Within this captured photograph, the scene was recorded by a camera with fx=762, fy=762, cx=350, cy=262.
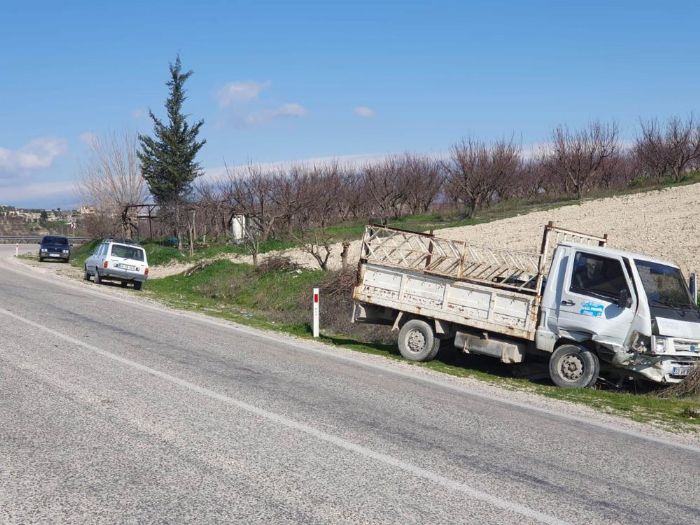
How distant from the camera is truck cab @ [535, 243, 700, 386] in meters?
10.7

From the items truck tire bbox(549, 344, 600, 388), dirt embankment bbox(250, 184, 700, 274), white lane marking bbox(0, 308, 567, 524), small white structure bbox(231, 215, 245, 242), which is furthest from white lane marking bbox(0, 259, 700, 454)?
small white structure bbox(231, 215, 245, 242)

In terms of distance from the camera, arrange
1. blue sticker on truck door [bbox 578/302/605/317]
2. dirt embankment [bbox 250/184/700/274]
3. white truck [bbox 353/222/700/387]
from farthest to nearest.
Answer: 1. dirt embankment [bbox 250/184/700/274]
2. blue sticker on truck door [bbox 578/302/605/317]
3. white truck [bbox 353/222/700/387]

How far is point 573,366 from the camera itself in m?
11.3

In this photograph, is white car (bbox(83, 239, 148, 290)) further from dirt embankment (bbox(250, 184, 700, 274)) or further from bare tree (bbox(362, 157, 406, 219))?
bare tree (bbox(362, 157, 406, 219))

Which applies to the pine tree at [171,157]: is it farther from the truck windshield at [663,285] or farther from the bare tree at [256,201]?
the truck windshield at [663,285]

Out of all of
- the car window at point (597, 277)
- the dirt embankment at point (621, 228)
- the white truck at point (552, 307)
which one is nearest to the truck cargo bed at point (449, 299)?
the white truck at point (552, 307)

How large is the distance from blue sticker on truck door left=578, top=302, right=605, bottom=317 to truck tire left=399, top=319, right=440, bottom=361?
8.65ft

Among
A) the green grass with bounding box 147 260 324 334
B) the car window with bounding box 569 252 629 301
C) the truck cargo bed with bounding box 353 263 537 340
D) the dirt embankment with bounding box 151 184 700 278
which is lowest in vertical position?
the green grass with bounding box 147 260 324 334

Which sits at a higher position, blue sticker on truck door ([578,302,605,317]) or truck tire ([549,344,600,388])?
blue sticker on truck door ([578,302,605,317])

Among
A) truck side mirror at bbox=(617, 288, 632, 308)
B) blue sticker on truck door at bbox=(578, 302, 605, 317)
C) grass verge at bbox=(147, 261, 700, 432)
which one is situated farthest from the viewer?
blue sticker on truck door at bbox=(578, 302, 605, 317)

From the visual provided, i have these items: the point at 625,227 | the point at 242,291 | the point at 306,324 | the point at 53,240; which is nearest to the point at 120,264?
the point at 242,291

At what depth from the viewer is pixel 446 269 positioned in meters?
13.3

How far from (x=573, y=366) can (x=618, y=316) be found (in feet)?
3.29

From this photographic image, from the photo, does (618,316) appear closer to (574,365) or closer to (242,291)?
(574,365)
